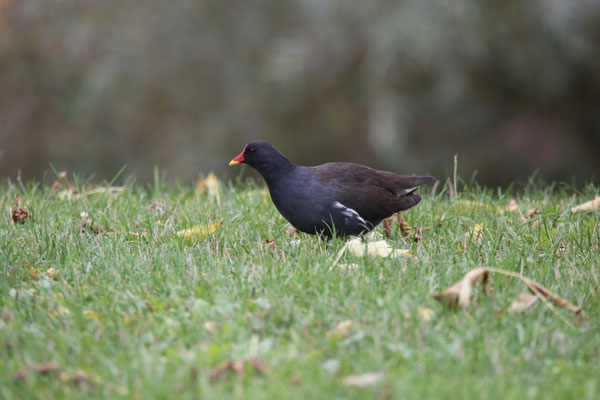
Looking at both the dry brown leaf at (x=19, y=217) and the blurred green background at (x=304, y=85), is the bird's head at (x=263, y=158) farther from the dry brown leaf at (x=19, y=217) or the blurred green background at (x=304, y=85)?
the blurred green background at (x=304, y=85)

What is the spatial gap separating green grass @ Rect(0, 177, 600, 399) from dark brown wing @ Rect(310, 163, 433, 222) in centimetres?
24

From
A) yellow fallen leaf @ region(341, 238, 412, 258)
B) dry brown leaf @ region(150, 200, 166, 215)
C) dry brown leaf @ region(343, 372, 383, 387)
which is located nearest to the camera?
dry brown leaf @ region(343, 372, 383, 387)

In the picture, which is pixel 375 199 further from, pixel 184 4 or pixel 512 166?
pixel 184 4

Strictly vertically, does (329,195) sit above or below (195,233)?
above

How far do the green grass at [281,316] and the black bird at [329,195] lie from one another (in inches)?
6.7

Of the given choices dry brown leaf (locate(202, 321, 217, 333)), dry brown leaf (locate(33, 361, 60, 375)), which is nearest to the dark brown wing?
dry brown leaf (locate(202, 321, 217, 333))

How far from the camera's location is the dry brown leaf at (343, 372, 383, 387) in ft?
7.37

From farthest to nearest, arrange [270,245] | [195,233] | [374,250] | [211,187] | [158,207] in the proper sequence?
[211,187], [158,207], [195,233], [270,245], [374,250]

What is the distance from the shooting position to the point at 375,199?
4.18m

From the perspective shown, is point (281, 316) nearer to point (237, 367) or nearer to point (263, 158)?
point (237, 367)

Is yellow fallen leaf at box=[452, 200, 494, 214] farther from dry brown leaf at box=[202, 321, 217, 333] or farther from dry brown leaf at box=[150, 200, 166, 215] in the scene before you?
dry brown leaf at box=[202, 321, 217, 333]

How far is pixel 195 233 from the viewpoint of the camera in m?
3.97

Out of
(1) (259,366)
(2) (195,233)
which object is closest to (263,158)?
(2) (195,233)

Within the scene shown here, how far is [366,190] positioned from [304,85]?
5.36 m
